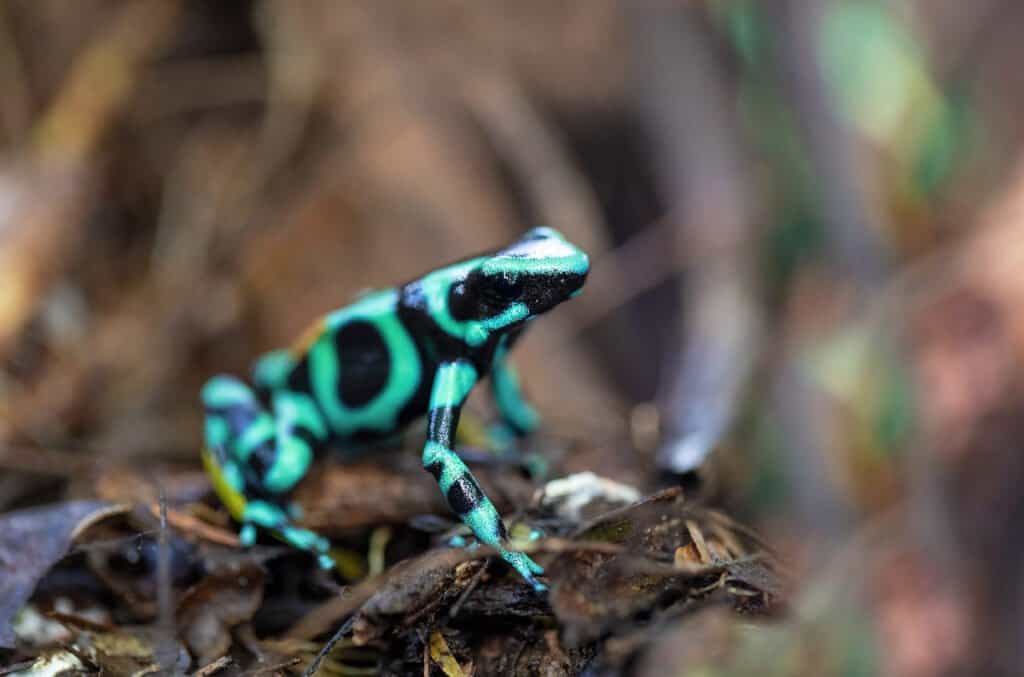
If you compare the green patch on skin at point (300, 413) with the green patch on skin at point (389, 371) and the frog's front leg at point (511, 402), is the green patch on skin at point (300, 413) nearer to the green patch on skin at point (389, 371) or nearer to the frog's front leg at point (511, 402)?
the green patch on skin at point (389, 371)

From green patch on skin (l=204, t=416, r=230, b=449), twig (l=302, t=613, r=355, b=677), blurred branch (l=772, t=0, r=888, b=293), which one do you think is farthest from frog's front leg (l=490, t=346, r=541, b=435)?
blurred branch (l=772, t=0, r=888, b=293)

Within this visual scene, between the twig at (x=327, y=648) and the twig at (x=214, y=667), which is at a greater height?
the twig at (x=214, y=667)

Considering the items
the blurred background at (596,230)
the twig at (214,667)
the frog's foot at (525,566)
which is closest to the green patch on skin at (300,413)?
the twig at (214,667)

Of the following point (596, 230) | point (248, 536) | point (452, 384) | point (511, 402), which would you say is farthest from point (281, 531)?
point (596, 230)

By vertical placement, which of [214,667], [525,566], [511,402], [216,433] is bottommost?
[525,566]

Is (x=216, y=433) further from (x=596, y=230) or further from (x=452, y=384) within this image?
(x=596, y=230)

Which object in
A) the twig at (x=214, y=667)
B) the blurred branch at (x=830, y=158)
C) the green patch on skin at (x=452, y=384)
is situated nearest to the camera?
the twig at (x=214, y=667)

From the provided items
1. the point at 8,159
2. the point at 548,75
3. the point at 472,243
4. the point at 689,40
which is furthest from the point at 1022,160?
the point at 8,159
